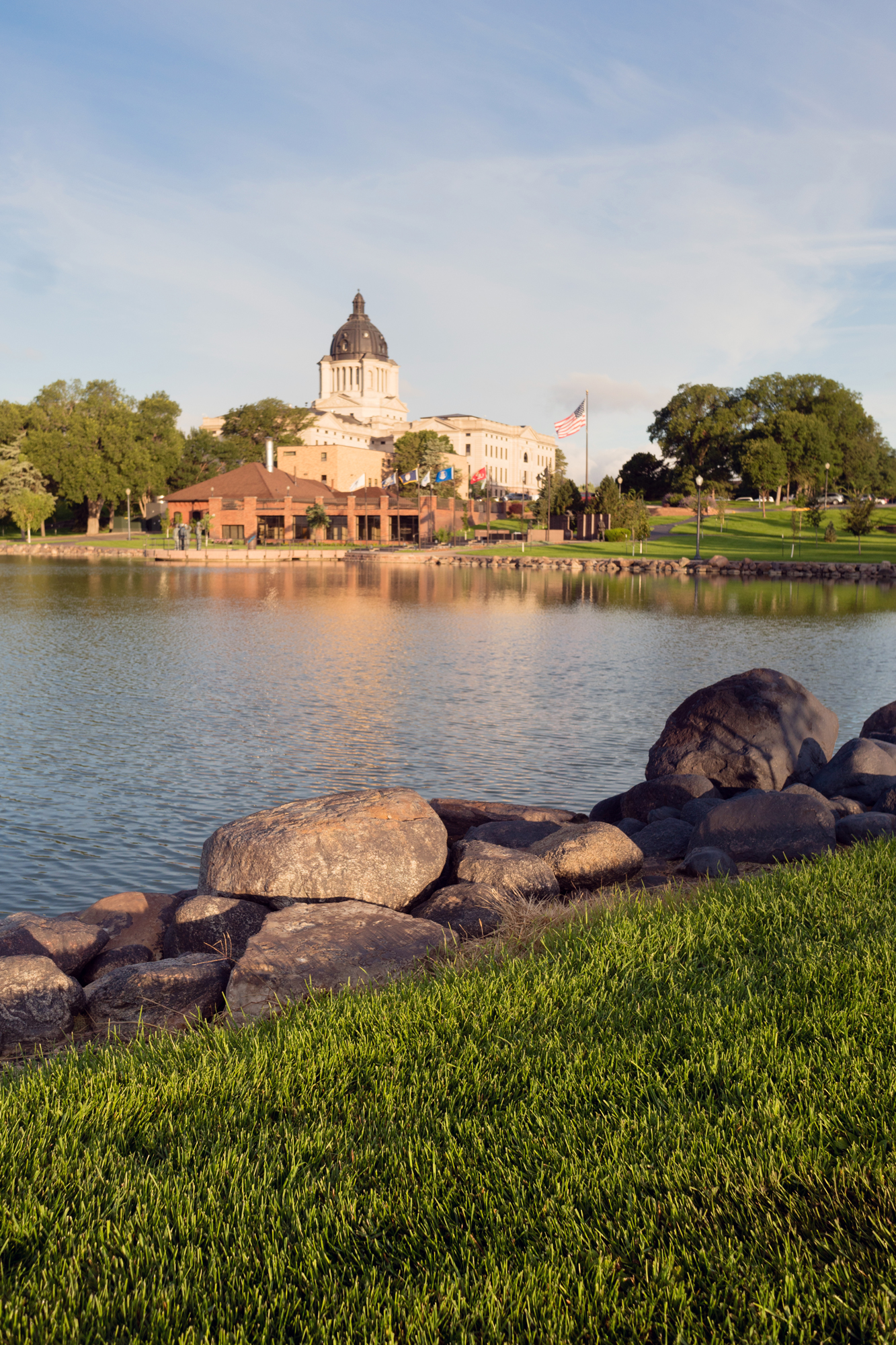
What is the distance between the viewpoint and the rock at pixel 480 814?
1087cm

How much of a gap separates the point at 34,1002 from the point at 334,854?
7.49 ft

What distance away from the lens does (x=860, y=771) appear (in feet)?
37.9

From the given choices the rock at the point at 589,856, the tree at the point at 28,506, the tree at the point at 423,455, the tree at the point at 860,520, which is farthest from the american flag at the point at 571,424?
the rock at the point at 589,856

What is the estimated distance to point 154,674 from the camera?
961 inches

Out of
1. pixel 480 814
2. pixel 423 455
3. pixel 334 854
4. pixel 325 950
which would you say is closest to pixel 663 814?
pixel 480 814

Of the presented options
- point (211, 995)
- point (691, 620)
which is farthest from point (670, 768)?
point (691, 620)

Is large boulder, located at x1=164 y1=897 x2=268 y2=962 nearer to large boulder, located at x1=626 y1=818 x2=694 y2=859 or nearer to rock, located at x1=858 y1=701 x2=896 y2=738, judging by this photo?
large boulder, located at x1=626 y1=818 x2=694 y2=859

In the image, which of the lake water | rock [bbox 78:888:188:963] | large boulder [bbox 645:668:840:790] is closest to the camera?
rock [bbox 78:888:188:963]

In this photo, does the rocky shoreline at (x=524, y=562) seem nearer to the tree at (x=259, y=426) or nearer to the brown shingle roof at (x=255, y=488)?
the brown shingle roof at (x=255, y=488)

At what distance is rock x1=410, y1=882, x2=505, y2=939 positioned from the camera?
23.5 feet

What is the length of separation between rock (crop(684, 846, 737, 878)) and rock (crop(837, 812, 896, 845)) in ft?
3.91

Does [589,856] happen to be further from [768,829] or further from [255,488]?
[255,488]

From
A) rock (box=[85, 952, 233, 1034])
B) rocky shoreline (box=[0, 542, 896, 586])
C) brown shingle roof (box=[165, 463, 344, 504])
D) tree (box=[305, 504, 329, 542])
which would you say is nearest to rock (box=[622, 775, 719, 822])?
rock (box=[85, 952, 233, 1034])

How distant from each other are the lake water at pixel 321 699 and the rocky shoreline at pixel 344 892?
2.56 m
